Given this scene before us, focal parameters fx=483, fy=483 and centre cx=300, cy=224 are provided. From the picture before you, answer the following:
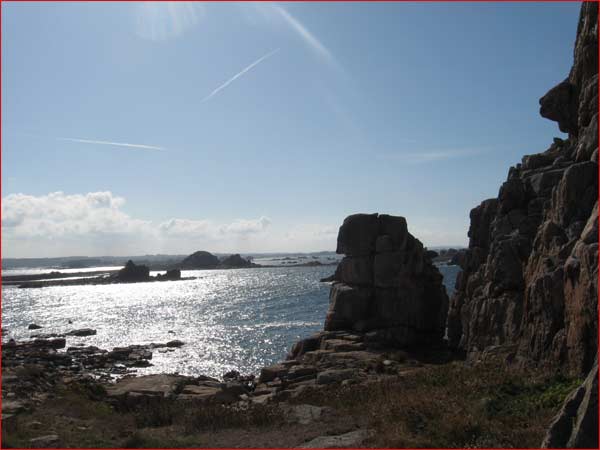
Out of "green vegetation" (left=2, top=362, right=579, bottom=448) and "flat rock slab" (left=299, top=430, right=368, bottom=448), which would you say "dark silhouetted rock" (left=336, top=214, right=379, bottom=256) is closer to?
"green vegetation" (left=2, top=362, right=579, bottom=448)

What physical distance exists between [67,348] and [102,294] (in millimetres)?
95323

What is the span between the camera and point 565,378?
15938 mm

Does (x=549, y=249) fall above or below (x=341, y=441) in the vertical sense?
above

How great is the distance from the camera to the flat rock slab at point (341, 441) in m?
14.1

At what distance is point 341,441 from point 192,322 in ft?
236

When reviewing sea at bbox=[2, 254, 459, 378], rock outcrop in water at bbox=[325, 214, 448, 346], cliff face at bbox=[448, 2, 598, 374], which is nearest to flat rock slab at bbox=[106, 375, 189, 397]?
sea at bbox=[2, 254, 459, 378]

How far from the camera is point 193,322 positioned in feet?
271

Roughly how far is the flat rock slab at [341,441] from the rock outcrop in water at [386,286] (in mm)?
22927

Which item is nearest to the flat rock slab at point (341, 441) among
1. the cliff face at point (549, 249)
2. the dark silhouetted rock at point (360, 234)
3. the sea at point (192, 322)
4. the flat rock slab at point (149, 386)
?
the cliff face at point (549, 249)

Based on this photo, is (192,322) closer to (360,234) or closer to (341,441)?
(360,234)

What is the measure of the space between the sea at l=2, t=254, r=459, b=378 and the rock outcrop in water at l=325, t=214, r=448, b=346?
12.1 meters

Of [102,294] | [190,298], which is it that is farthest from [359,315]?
[102,294]

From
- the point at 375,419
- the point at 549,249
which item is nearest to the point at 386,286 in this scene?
the point at 549,249

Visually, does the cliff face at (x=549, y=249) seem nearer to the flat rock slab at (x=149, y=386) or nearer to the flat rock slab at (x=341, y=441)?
the flat rock slab at (x=341, y=441)
